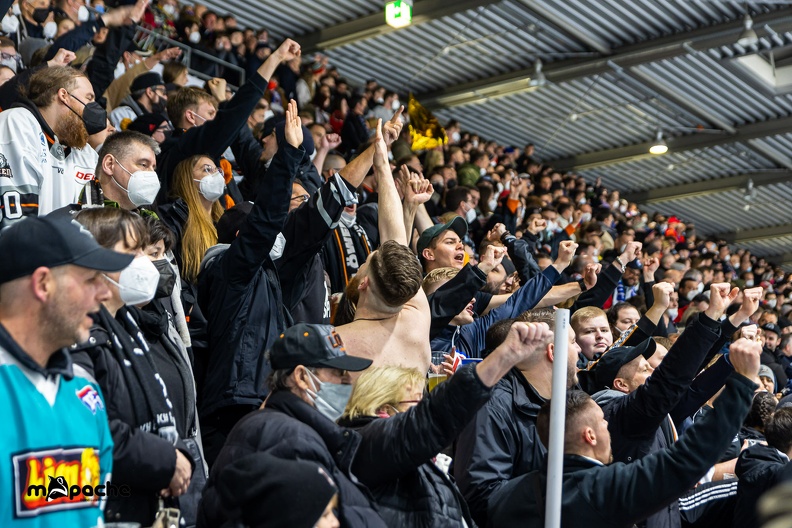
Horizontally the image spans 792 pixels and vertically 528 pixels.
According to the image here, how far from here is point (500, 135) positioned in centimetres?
1830

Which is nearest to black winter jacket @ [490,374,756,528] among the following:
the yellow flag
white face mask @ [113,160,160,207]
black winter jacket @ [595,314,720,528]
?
black winter jacket @ [595,314,720,528]

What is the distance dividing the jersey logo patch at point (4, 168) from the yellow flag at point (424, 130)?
9.50 m

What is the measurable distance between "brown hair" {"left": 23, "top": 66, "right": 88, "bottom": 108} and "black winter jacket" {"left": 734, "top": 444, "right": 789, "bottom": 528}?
12.4 ft

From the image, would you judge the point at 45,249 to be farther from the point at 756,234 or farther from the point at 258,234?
the point at 756,234

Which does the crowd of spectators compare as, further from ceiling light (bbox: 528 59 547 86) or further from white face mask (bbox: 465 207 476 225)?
ceiling light (bbox: 528 59 547 86)

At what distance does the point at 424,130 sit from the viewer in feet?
44.3

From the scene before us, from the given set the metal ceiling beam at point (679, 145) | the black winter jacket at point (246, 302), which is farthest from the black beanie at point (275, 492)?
the metal ceiling beam at point (679, 145)

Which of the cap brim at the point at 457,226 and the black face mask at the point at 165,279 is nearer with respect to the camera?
the black face mask at the point at 165,279

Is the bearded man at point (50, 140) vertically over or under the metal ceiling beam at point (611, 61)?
under

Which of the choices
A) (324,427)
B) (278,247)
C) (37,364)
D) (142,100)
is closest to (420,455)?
(324,427)

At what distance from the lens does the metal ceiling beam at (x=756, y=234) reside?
23.0 meters

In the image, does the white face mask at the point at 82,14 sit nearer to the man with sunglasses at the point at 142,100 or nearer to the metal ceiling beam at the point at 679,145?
the man with sunglasses at the point at 142,100

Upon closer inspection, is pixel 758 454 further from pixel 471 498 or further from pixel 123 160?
pixel 123 160

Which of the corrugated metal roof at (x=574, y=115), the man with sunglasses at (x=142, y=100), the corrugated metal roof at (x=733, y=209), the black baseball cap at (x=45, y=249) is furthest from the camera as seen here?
the corrugated metal roof at (x=733, y=209)
